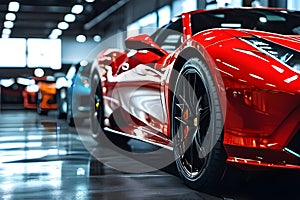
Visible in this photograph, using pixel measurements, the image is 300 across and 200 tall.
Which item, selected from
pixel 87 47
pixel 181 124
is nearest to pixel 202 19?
pixel 181 124

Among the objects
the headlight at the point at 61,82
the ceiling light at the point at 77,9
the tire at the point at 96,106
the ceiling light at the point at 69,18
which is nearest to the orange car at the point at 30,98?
the headlight at the point at 61,82

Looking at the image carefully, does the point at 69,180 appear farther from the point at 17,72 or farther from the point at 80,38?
the point at 80,38

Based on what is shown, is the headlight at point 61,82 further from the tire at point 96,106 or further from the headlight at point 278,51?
the headlight at point 278,51

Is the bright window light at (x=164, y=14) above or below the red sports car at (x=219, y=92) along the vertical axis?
above

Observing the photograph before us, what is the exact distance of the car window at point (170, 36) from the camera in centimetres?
395

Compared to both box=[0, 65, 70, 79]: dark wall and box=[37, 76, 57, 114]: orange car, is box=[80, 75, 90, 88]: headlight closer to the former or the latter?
box=[37, 76, 57, 114]: orange car

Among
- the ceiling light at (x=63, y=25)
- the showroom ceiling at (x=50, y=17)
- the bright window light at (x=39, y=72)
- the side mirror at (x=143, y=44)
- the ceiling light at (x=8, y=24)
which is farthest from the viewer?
the ceiling light at (x=63, y=25)

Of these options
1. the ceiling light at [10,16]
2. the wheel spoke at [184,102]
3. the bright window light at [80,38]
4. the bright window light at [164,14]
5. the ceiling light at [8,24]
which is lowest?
the wheel spoke at [184,102]

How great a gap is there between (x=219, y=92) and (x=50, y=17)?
81.3 feet

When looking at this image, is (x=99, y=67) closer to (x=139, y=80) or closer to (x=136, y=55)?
(x=136, y=55)

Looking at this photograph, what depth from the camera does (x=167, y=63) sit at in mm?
3504

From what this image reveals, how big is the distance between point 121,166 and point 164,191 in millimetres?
1010

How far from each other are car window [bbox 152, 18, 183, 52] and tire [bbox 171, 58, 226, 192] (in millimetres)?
781

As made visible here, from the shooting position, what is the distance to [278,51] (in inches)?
106
